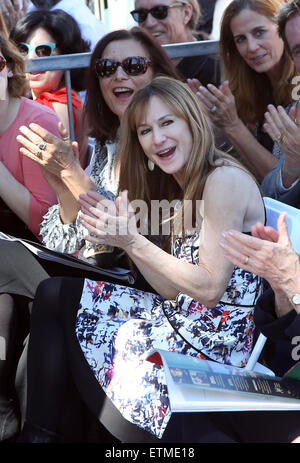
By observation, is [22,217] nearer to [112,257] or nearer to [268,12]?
[112,257]

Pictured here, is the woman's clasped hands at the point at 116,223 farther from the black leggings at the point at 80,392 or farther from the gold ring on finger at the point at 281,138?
the gold ring on finger at the point at 281,138

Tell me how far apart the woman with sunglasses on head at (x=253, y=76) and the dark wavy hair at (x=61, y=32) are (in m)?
0.88

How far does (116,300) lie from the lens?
2.57 meters

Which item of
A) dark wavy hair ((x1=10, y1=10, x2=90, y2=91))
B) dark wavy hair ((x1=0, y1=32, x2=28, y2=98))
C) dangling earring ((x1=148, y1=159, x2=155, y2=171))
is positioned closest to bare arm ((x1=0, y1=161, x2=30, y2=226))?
dark wavy hair ((x1=0, y1=32, x2=28, y2=98))

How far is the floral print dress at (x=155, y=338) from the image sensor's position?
224 centimetres

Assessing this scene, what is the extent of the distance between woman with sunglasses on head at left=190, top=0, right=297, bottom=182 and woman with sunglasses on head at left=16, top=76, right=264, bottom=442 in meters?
0.69

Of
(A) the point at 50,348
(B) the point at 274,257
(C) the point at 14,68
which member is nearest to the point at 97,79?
(C) the point at 14,68

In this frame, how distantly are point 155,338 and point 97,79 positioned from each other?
146 centimetres

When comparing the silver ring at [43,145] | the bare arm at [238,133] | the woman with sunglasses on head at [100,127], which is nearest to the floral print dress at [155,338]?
the woman with sunglasses on head at [100,127]

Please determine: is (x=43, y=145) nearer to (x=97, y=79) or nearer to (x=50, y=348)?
(x=97, y=79)

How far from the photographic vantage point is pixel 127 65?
10.7 ft
